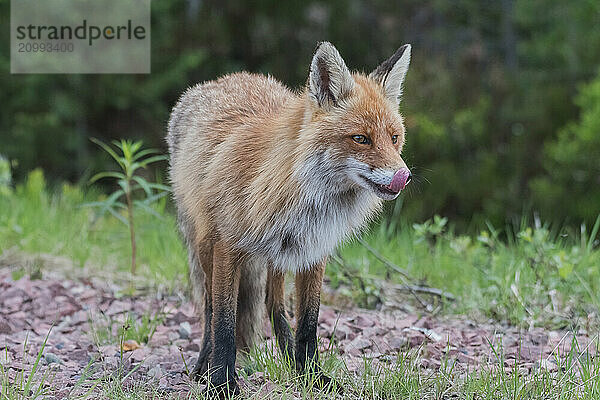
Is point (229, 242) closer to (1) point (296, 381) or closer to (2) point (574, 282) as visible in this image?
(1) point (296, 381)

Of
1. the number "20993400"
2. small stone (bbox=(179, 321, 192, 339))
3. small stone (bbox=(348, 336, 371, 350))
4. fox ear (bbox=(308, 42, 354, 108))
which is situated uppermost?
the number "20993400"

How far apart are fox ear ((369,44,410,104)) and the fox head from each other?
0.10 m

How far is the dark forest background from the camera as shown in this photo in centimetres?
1212

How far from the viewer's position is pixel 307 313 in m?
3.99

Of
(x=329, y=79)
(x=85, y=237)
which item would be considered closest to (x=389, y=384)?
(x=329, y=79)

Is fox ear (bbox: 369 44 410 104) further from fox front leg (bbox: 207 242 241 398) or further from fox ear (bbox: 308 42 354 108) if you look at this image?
fox front leg (bbox: 207 242 241 398)

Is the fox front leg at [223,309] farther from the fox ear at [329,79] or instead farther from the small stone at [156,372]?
the fox ear at [329,79]

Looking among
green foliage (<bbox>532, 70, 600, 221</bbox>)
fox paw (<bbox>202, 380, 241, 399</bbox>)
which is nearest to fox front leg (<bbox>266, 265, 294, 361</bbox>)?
fox paw (<bbox>202, 380, 241, 399</bbox>)

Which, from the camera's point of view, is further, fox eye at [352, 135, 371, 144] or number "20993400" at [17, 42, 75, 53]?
number "20993400" at [17, 42, 75, 53]

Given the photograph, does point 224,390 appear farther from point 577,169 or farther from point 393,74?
point 577,169

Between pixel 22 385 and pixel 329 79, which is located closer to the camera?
pixel 22 385

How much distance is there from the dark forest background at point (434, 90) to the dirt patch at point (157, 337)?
271 inches

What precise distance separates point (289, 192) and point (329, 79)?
1.93 ft

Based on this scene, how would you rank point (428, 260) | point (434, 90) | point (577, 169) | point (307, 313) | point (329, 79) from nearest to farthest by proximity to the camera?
point (329, 79) < point (307, 313) < point (428, 260) < point (577, 169) < point (434, 90)
